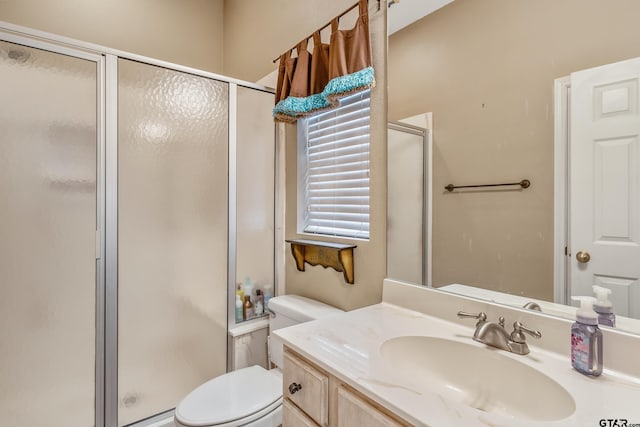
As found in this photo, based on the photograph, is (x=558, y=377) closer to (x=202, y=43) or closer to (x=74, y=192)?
(x=74, y=192)

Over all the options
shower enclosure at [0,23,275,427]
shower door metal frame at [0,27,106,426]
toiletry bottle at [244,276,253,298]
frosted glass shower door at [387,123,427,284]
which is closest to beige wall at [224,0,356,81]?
shower enclosure at [0,23,275,427]

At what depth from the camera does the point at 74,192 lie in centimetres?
143

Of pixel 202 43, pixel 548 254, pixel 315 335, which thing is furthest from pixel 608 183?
pixel 202 43

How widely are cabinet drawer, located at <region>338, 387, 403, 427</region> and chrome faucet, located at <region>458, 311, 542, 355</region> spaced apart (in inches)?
15.7

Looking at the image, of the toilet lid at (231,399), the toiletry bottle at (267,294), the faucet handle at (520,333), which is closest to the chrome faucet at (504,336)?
the faucet handle at (520,333)

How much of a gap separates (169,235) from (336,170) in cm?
88

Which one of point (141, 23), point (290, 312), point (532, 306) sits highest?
point (141, 23)

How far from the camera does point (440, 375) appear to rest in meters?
0.99

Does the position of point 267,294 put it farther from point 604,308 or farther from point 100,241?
point 604,308

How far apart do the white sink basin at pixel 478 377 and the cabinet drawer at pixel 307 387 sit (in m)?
0.19

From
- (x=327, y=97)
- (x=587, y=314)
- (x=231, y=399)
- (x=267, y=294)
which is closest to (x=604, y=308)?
(x=587, y=314)

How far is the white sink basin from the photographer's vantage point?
2.51 feet

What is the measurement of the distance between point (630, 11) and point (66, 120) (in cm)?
189

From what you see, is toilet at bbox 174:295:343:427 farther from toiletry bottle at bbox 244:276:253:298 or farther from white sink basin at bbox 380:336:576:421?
white sink basin at bbox 380:336:576:421
